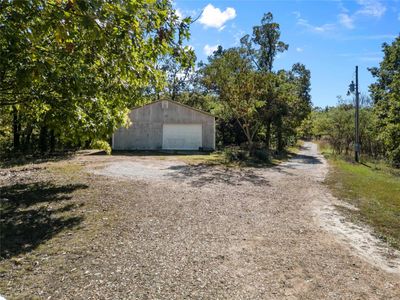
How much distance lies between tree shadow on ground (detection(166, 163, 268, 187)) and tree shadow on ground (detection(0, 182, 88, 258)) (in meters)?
4.00

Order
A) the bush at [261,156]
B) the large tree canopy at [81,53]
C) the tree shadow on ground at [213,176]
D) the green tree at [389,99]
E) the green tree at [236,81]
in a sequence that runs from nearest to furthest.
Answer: the large tree canopy at [81,53], the tree shadow on ground at [213,176], the green tree at [389,99], the green tree at [236,81], the bush at [261,156]

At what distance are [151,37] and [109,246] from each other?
345 centimetres

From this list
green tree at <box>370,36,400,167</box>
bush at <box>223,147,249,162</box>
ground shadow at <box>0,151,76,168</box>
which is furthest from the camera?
bush at <box>223,147,249,162</box>

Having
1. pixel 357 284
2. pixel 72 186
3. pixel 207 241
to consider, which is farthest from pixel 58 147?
pixel 357 284

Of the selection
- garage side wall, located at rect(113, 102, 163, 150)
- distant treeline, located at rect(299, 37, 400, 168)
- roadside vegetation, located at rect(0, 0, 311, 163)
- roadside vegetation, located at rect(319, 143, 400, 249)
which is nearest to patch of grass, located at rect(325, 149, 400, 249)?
roadside vegetation, located at rect(319, 143, 400, 249)

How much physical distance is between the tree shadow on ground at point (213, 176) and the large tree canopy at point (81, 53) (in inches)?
197

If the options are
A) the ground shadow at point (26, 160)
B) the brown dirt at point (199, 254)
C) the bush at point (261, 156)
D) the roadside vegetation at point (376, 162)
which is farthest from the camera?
the bush at point (261, 156)

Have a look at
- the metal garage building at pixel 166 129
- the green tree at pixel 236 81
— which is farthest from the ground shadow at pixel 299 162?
the metal garage building at pixel 166 129

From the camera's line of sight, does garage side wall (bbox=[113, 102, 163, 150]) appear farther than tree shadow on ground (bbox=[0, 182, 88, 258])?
Yes

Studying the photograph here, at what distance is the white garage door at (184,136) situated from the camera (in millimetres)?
24516

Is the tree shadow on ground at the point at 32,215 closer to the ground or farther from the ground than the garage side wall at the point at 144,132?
closer to the ground

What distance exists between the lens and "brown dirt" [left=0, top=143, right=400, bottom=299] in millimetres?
3975

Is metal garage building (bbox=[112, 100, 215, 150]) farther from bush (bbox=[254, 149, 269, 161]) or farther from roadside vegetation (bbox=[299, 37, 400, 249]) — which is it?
roadside vegetation (bbox=[299, 37, 400, 249])

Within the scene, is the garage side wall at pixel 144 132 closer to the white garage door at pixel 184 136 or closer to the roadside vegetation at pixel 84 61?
the white garage door at pixel 184 136
